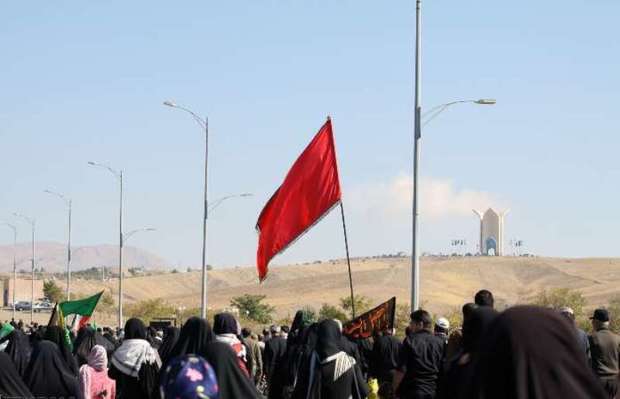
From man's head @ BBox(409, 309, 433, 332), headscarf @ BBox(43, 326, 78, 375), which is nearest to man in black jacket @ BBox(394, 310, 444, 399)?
man's head @ BBox(409, 309, 433, 332)

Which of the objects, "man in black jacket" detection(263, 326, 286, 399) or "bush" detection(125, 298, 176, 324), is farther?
"bush" detection(125, 298, 176, 324)

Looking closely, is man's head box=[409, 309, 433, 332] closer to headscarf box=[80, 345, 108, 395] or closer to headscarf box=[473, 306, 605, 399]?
headscarf box=[80, 345, 108, 395]

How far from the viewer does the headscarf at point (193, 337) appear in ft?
33.2

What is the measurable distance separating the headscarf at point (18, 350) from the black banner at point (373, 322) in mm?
4608

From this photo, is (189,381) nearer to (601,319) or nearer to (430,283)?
(601,319)

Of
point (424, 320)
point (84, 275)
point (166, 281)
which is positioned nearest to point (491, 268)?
point (166, 281)

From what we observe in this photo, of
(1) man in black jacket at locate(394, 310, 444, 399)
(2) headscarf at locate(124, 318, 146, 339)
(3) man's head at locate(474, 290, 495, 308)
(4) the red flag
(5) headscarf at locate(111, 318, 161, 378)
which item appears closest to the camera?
(3) man's head at locate(474, 290, 495, 308)

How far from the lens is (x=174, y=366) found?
6367 mm

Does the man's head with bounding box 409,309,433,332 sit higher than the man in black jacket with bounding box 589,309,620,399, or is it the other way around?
the man's head with bounding box 409,309,433,332

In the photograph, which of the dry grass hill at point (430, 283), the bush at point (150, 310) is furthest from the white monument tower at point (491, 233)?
the bush at point (150, 310)

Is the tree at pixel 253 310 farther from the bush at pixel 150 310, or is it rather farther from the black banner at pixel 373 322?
the black banner at pixel 373 322

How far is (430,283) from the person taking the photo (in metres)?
132

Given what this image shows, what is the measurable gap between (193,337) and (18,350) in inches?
233

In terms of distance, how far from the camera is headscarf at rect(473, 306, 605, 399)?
4672 millimetres
